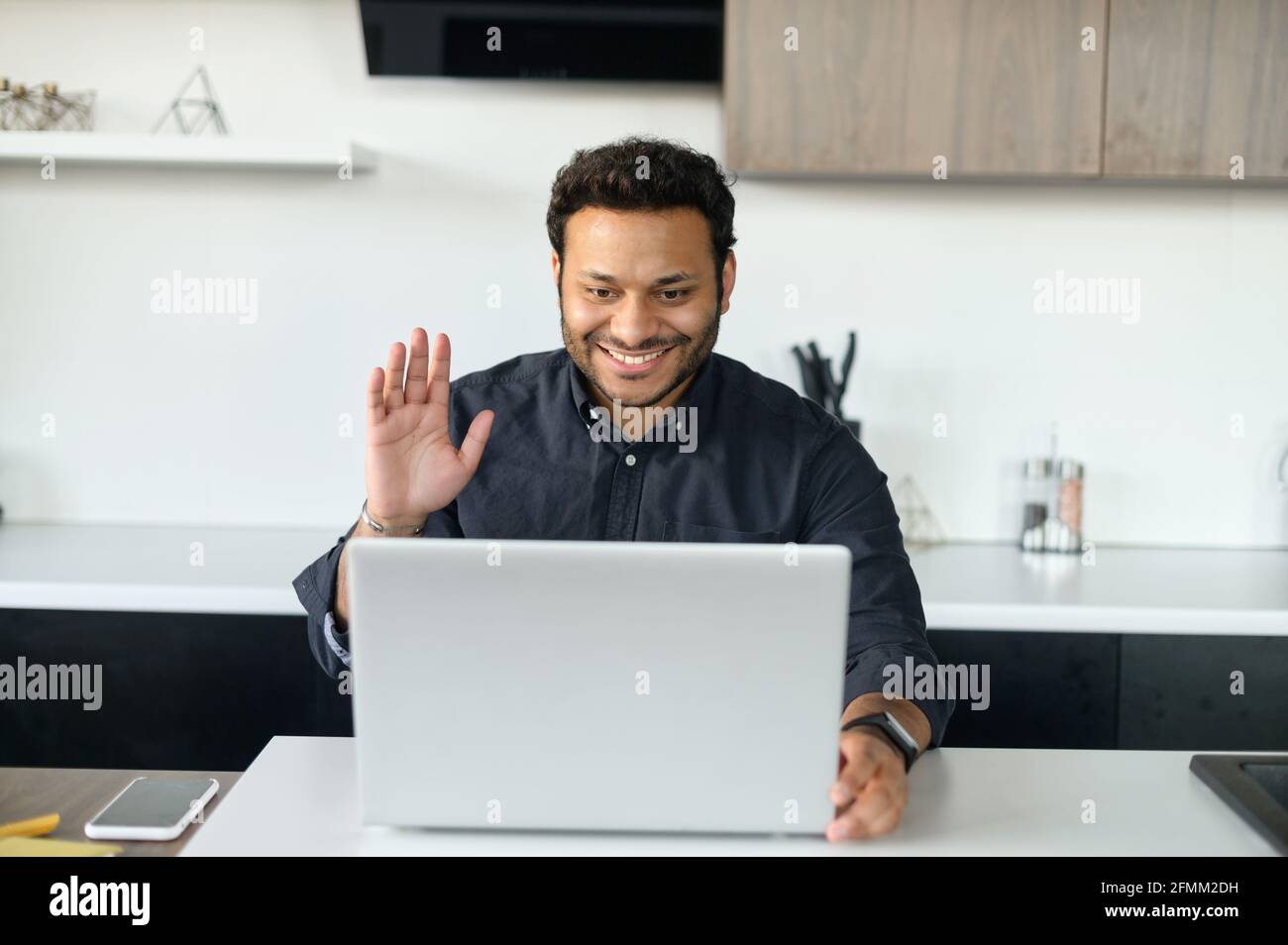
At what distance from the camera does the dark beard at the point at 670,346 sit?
5.51ft

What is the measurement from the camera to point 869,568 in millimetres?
1584

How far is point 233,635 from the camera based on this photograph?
211 centimetres

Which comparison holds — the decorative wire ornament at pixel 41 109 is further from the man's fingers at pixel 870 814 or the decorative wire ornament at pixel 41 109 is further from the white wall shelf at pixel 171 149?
the man's fingers at pixel 870 814

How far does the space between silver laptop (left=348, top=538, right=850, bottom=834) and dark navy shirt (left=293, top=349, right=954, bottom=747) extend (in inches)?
28.6

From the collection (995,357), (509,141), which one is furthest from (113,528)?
(995,357)

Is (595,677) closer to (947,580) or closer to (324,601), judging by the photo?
(324,601)

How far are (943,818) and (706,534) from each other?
26.9 inches

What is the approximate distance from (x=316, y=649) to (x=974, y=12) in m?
1.61

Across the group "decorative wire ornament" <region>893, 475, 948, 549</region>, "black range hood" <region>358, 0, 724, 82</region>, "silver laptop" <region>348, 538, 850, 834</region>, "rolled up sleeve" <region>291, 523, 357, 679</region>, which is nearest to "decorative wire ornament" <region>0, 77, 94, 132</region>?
"black range hood" <region>358, 0, 724, 82</region>

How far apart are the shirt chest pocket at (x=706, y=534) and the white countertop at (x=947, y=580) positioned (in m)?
0.44

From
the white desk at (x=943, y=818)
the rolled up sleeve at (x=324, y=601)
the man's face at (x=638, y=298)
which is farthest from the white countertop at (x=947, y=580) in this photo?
the white desk at (x=943, y=818)

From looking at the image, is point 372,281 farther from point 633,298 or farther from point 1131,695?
point 1131,695

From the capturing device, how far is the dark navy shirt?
5.69 ft

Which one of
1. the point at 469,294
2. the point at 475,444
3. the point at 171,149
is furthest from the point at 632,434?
the point at 171,149
